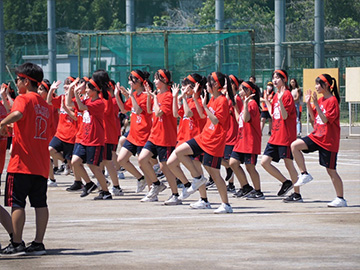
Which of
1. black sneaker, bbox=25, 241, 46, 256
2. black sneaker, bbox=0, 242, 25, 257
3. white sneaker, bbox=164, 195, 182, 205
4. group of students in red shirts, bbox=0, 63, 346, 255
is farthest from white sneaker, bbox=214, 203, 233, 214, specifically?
black sneaker, bbox=0, 242, 25, 257

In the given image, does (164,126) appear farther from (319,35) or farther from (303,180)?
(319,35)

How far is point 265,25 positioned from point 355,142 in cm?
2899

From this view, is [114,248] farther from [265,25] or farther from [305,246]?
[265,25]

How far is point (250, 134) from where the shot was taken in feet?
46.4

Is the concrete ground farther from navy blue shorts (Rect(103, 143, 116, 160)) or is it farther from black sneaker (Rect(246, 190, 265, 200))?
navy blue shorts (Rect(103, 143, 116, 160))

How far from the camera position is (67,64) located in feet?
170

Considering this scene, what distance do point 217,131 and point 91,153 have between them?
2.42 meters

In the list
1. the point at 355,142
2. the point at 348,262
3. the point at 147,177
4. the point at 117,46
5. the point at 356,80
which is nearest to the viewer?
the point at 348,262

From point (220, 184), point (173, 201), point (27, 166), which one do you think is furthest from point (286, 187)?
point (27, 166)

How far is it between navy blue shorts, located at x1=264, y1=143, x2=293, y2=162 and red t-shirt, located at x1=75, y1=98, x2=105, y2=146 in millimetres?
2472

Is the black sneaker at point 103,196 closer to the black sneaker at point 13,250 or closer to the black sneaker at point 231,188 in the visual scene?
the black sneaker at point 231,188

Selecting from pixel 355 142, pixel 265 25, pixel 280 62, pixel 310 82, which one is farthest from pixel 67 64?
pixel 355 142

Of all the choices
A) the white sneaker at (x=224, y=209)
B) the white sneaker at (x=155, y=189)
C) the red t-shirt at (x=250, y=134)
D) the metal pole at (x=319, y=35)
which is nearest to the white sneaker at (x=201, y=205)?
the white sneaker at (x=224, y=209)

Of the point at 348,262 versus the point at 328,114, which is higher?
the point at 328,114
